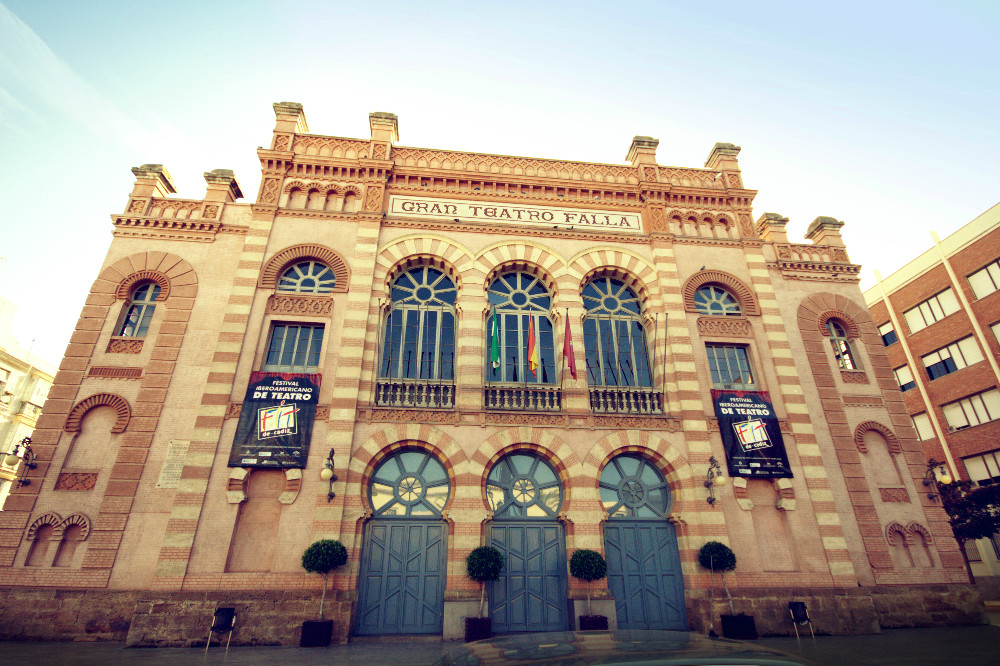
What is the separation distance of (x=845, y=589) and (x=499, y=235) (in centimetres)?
1534

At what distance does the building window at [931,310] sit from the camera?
96.1ft

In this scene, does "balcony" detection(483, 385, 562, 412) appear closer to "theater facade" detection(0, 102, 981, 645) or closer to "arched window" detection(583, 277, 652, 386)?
"theater facade" detection(0, 102, 981, 645)

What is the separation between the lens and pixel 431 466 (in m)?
15.0

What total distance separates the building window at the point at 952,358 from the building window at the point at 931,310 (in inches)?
71.9

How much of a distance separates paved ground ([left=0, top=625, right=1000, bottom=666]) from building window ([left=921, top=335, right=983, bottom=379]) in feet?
68.1

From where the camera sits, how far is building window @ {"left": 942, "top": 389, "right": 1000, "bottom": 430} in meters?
26.6

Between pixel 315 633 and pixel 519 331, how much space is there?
403 inches

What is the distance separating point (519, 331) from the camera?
17219 mm

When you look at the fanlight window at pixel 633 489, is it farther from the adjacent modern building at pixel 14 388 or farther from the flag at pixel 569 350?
the adjacent modern building at pixel 14 388

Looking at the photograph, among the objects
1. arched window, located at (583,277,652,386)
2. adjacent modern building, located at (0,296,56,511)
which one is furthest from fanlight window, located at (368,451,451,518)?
adjacent modern building, located at (0,296,56,511)

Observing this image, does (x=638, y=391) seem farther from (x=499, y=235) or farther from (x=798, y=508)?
(x=499, y=235)

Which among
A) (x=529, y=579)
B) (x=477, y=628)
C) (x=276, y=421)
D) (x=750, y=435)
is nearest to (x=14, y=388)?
(x=276, y=421)

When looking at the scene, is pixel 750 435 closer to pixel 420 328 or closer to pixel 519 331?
pixel 519 331

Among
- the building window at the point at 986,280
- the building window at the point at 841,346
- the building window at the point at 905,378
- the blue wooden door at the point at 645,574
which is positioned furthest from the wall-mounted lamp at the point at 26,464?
the building window at the point at 905,378
